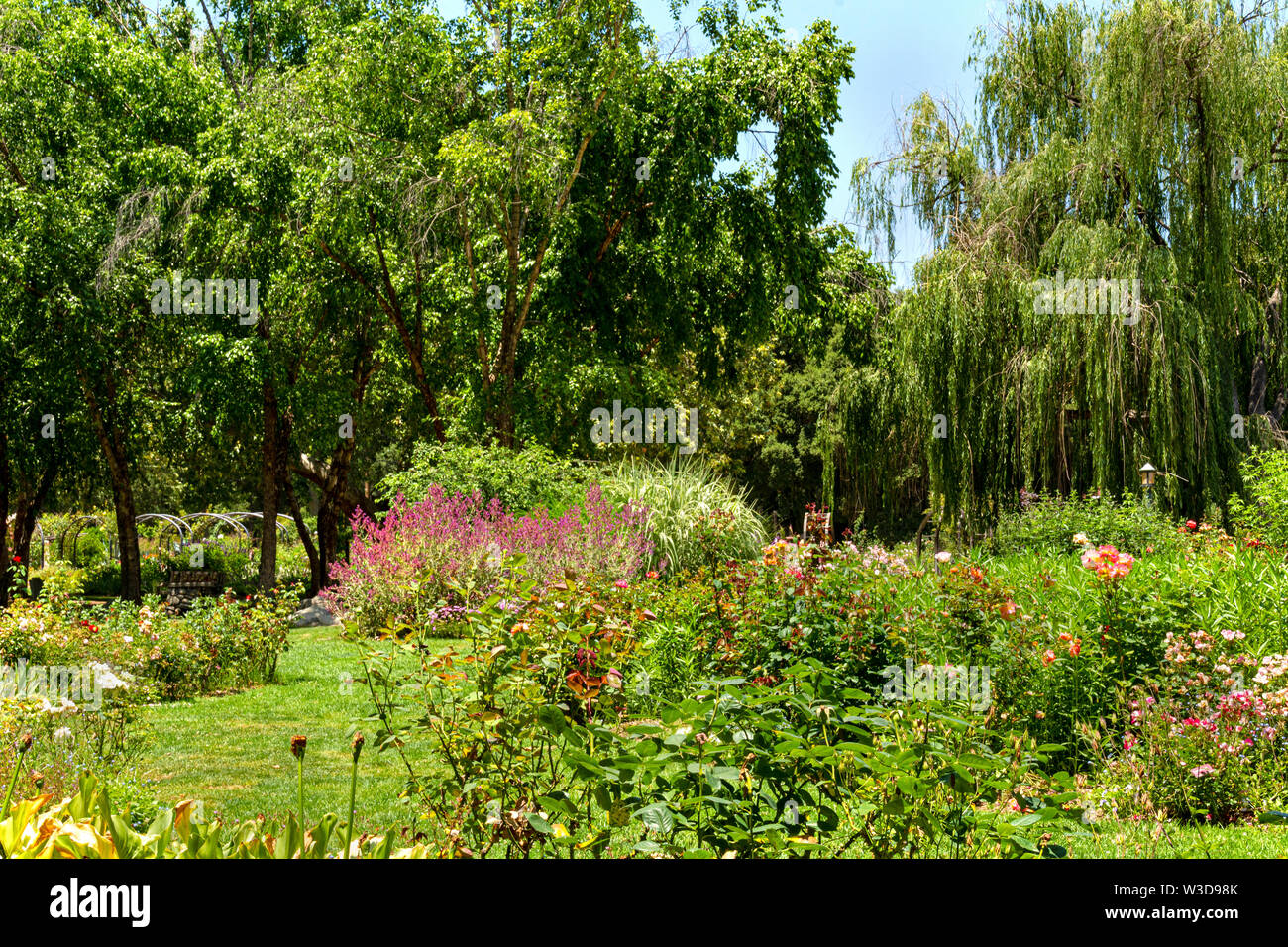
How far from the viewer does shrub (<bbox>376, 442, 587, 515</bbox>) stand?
500 inches

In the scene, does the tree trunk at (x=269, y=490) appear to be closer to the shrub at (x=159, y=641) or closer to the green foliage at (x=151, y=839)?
the shrub at (x=159, y=641)

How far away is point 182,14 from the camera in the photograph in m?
20.5

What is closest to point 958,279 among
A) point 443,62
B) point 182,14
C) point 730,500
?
point 730,500

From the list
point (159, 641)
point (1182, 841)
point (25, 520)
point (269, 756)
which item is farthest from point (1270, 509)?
point (25, 520)

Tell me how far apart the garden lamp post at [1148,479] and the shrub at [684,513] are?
4725mm

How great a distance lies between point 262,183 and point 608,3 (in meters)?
6.46

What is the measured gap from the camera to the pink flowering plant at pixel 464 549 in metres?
10.1

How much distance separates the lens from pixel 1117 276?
12742 millimetres

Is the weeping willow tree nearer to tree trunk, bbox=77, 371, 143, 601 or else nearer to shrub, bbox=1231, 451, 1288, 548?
shrub, bbox=1231, 451, 1288, 548

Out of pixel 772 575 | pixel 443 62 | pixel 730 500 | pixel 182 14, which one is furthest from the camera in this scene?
pixel 182 14

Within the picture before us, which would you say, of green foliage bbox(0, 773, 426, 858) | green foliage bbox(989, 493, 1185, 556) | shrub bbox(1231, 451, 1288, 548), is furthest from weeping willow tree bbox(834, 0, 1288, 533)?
green foliage bbox(0, 773, 426, 858)

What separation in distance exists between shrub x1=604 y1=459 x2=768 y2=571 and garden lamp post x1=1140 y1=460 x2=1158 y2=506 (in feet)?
15.5

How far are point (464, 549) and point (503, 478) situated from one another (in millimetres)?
2068
